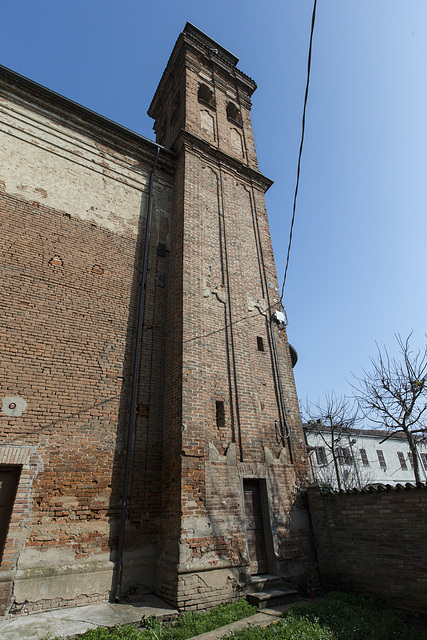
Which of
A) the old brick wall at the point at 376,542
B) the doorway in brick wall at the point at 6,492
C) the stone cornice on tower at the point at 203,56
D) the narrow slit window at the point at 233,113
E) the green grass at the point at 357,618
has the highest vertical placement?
the stone cornice on tower at the point at 203,56

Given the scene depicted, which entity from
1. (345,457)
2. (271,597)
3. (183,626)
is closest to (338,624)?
(271,597)

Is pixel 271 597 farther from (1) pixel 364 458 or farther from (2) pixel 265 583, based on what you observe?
(1) pixel 364 458

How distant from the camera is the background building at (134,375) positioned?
6.05m

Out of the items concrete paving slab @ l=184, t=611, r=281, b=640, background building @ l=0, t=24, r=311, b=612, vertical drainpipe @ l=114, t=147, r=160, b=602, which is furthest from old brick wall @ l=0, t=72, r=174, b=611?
concrete paving slab @ l=184, t=611, r=281, b=640

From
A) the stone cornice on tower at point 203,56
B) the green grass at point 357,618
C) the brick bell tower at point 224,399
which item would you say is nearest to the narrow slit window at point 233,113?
the stone cornice on tower at point 203,56

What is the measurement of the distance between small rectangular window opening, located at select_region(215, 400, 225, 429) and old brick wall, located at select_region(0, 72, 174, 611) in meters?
1.24

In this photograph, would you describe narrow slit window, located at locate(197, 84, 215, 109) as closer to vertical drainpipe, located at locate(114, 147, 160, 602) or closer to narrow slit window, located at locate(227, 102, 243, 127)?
narrow slit window, located at locate(227, 102, 243, 127)

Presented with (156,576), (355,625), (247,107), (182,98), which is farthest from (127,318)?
(247,107)

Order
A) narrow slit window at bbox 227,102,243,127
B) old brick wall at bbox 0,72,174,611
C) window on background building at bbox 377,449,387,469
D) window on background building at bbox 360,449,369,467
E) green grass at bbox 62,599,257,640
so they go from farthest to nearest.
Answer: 1. window on background building at bbox 377,449,387,469
2. window on background building at bbox 360,449,369,467
3. narrow slit window at bbox 227,102,243,127
4. old brick wall at bbox 0,72,174,611
5. green grass at bbox 62,599,257,640

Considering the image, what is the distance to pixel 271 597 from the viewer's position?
5922mm

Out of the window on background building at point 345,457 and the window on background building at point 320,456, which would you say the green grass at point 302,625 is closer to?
the window on background building at point 320,456

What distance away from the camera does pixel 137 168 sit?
1094 cm

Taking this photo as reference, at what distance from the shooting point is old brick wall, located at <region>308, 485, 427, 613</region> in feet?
19.1

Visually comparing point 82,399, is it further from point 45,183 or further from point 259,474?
point 45,183
